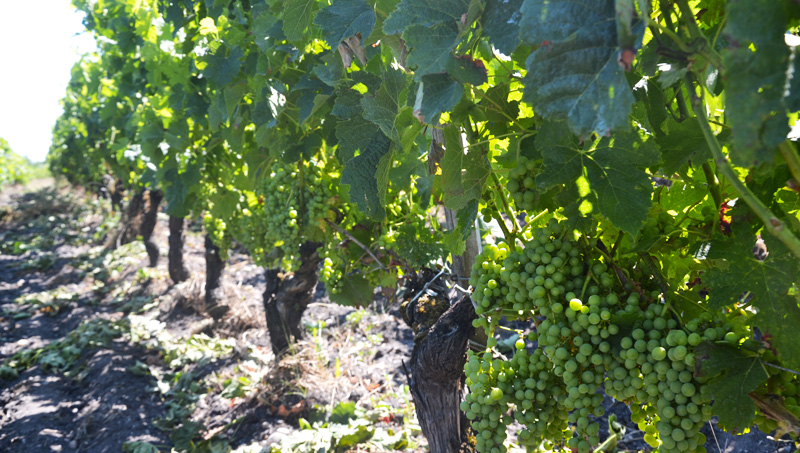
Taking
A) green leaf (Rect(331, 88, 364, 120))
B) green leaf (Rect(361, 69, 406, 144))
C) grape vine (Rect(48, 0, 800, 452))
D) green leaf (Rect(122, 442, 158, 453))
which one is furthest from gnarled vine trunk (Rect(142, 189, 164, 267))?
green leaf (Rect(361, 69, 406, 144))

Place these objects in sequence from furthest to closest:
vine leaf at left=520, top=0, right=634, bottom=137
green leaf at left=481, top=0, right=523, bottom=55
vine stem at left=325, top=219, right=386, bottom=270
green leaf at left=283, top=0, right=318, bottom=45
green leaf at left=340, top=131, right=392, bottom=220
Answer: vine stem at left=325, top=219, right=386, bottom=270 < green leaf at left=283, top=0, right=318, bottom=45 < green leaf at left=340, top=131, right=392, bottom=220 < green leaf at left=481, top=0, right=523, bottom=55 < vine leaf at left=520, top=0, right=634, bottom=137

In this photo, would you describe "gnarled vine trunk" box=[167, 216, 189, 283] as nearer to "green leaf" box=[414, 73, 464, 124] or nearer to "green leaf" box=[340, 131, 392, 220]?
"green leaf" box=[340, 131, 392, 220]

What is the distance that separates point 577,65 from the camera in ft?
2.62

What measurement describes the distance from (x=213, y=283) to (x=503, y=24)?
6.18 meters

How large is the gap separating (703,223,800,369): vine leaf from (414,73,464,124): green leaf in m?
0.62

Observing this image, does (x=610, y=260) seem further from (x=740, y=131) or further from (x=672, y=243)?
(x=740, y=131)

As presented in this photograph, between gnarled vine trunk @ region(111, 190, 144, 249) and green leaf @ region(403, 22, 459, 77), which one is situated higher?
gnarled vine trunk @ region(111, 190, 144, 249)

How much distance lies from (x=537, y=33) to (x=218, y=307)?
6.23 meters

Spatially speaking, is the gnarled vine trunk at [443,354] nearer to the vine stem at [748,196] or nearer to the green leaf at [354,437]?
the vine stem at [748,196]

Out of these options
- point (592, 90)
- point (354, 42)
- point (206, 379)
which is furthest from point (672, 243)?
point (206, 379)

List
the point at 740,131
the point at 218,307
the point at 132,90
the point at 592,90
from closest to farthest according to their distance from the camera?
1. the point at 740,131
2. the point at 592,90
3. the point at 132,90
4. the point at 218,307

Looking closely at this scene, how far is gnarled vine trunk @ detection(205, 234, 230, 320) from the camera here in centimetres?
643

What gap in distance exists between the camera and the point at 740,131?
0.68 metres

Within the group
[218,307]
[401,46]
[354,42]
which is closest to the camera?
[401,46]
